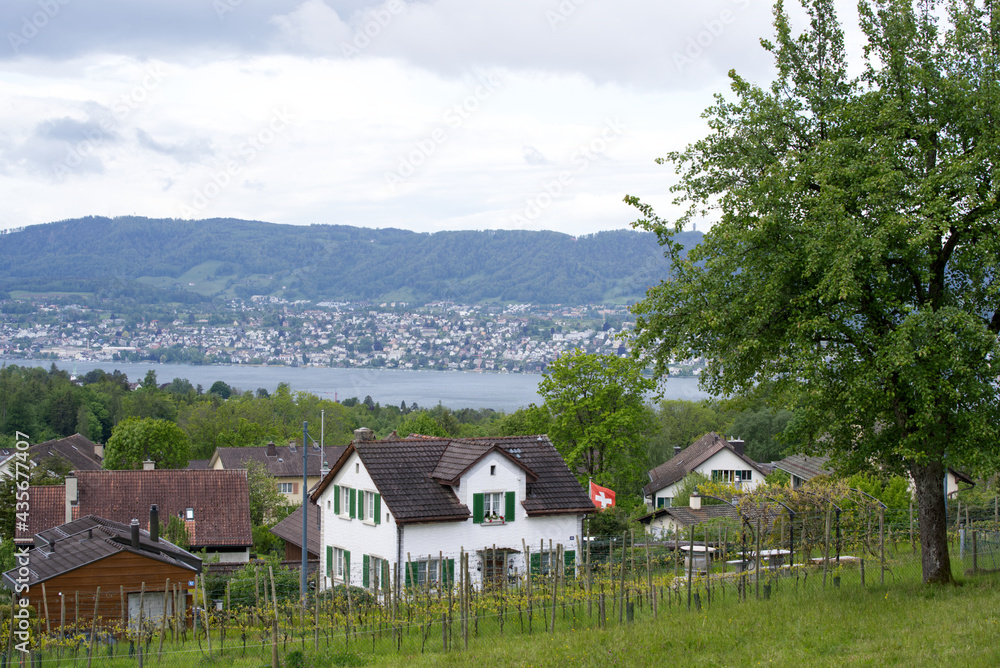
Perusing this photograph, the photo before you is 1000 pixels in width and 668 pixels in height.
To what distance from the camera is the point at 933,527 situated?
57.4 feet

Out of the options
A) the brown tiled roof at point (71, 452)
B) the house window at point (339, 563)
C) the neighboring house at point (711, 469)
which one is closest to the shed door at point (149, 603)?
the house window at point (339, 563)

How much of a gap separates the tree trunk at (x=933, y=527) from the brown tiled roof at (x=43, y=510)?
36644 mm

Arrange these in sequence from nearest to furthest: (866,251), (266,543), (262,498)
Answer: (866,251) < (266,543) < (262,498)

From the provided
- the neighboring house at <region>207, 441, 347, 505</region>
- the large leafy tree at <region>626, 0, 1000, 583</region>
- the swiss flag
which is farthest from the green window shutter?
the neighboring house at <region>207, 441, 347, 505</region>

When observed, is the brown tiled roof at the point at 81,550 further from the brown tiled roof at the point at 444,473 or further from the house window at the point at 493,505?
the house window at the point at 493,505

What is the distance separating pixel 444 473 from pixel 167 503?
63.5 ft

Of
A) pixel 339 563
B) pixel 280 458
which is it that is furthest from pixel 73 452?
pixel 339 563

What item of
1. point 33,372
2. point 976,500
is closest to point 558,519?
point 976,500

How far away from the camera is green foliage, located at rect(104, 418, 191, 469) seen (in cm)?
7950

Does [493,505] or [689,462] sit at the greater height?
[689,462]

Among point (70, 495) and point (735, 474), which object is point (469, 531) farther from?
point (735, 474)

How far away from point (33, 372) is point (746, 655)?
151m

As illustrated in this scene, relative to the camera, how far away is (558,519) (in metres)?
31.5

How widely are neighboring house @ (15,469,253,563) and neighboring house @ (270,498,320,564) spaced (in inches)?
69.8
